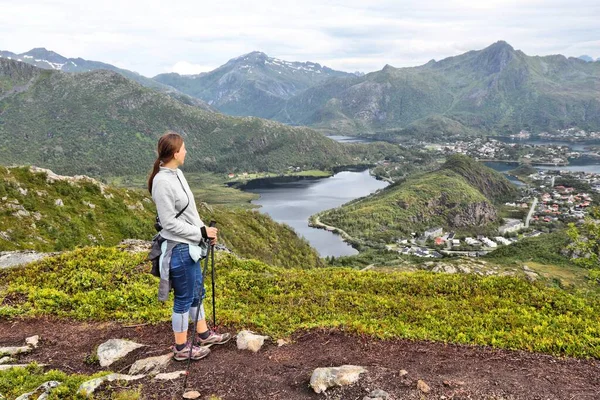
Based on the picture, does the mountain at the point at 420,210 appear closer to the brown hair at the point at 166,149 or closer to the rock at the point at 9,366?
the rock at the point at 9,366

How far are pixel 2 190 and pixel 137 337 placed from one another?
22.5 metres

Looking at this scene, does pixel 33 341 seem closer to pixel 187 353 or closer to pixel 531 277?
pixel 187 353

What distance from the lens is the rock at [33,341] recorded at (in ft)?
27.9

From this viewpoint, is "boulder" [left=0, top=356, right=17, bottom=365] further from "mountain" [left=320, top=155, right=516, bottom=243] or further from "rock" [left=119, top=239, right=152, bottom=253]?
"mountain" [left=320, top=155, right=516, bottom=243]

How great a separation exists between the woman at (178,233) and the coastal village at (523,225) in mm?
103260

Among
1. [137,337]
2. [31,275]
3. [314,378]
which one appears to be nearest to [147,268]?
[31,275]

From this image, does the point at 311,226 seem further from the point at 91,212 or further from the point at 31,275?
the point at 31,275

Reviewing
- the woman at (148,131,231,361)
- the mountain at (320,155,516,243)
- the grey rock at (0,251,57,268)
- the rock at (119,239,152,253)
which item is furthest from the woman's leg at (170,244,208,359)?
the mountain at (320,155,516,243)

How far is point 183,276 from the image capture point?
6.90 meters

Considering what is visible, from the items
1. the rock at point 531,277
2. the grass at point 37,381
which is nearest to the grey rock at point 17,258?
the grass at point 37,381

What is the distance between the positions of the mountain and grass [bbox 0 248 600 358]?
121 metres

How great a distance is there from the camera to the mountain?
144 metres

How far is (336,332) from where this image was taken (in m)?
8.46

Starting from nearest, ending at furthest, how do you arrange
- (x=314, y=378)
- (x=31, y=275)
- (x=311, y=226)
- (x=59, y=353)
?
(x=314, y=378) → (x=59, y=353) → (x=31, y=275) → (x=311, y=226)
